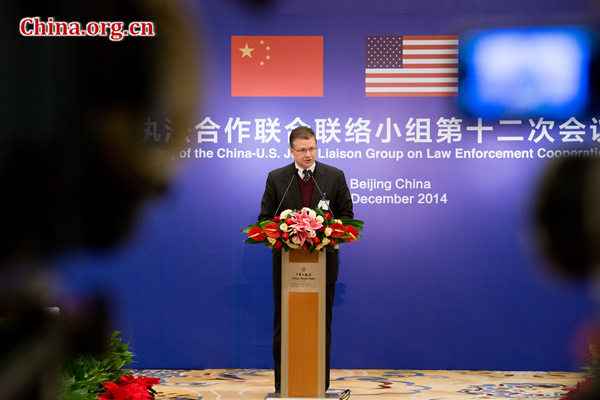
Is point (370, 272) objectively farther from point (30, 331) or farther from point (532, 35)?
point (30, 331)

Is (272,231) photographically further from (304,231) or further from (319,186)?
(319,186)

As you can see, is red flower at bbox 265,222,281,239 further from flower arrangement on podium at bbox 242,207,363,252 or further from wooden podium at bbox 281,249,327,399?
wooden podium at bbox 281,249,327,399

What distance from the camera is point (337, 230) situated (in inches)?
132

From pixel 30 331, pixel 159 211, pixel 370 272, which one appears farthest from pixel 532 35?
pixel 30 331

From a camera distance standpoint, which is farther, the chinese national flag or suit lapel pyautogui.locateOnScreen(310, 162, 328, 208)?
the chinese national flag

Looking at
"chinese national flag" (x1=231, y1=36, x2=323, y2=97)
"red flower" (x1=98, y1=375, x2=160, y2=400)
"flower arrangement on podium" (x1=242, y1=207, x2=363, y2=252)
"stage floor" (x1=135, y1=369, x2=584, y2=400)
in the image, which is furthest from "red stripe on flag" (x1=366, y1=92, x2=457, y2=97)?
"red flower" (x1=98, y1=375, x2=160, y2=400)

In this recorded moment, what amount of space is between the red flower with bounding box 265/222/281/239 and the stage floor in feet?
4.08

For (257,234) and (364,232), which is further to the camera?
(364,232)

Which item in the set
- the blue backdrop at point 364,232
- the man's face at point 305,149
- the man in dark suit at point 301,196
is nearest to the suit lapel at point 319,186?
the man in dark suit at point 301,196

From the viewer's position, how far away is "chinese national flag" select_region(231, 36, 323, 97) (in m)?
4.73

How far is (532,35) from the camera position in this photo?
462 cm

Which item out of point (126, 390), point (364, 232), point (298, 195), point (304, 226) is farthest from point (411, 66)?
point (126, 390)

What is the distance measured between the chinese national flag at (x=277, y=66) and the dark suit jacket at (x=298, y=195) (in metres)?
1.06

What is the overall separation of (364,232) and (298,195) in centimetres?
106
